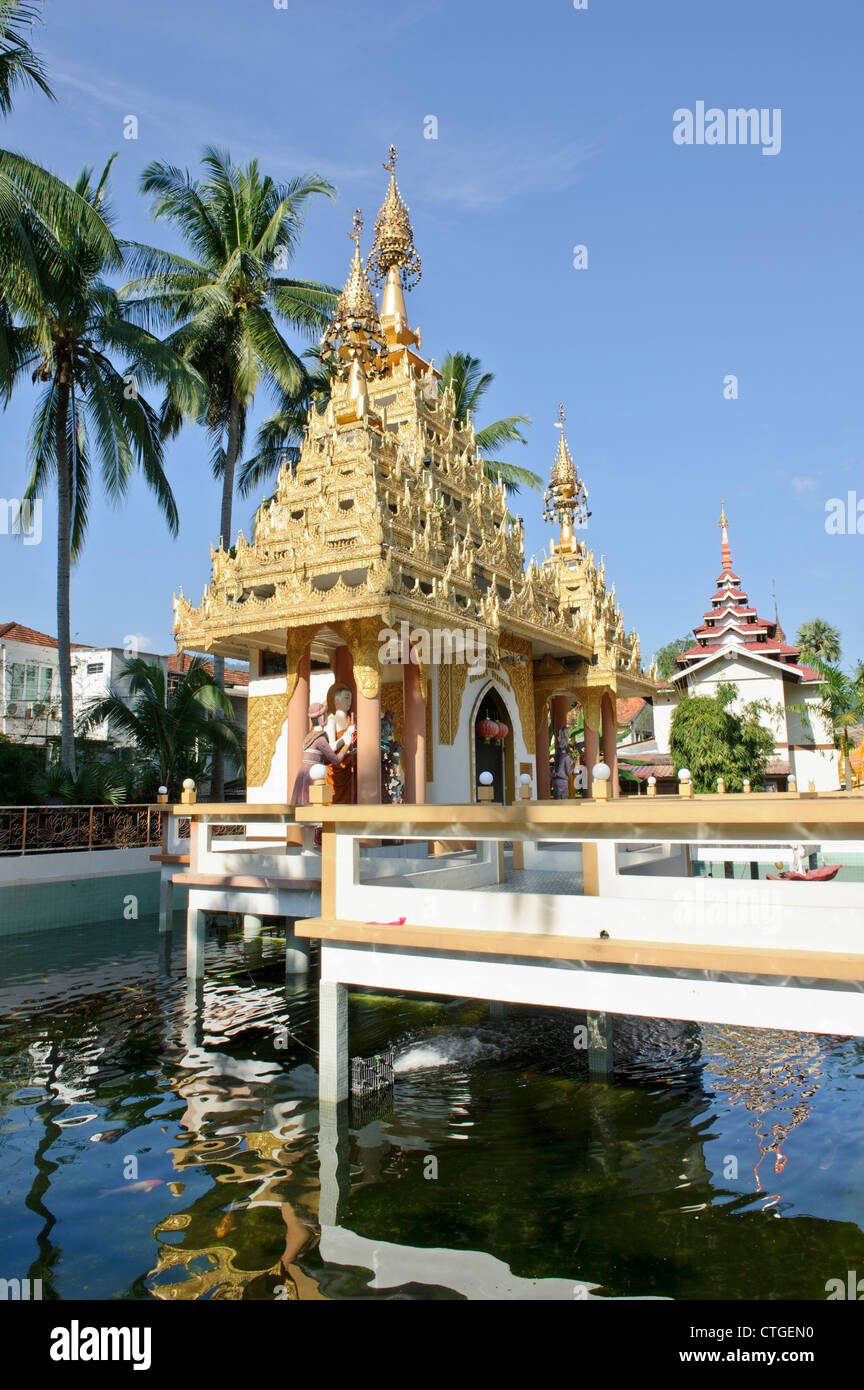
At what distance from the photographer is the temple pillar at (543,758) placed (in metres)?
17.8

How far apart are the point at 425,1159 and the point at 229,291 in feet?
76.7

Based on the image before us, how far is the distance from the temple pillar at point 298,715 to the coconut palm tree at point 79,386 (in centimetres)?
853

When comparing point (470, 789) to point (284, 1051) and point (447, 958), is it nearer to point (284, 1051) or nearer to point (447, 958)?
point (284, 1051)

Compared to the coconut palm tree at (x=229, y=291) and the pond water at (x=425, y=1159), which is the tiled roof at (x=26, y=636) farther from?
the pond water at (x=425, y=1159)

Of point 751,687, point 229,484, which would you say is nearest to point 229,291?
point 229,484

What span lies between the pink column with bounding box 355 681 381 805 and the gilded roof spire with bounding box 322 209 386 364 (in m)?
7.40

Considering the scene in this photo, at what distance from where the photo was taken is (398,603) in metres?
10.7

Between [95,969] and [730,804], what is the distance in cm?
1082

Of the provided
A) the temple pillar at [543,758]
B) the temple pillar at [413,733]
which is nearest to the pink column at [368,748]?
the temple pillar at [413,733]

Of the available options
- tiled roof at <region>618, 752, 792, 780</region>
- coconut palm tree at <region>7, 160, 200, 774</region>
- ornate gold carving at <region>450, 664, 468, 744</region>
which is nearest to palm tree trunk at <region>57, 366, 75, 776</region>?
coconut palm tree at <region>7, 160, 200, 774</region>

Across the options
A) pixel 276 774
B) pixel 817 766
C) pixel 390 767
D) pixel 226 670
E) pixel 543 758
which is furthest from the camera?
pixel 226 670

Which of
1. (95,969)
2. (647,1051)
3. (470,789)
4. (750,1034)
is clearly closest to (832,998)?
(647,1051)

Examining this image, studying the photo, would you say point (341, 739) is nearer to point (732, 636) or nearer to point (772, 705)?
point (772, 705)

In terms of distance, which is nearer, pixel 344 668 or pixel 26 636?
pixel 344 668
